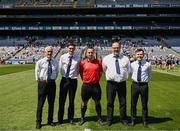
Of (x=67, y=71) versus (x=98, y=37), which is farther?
(x=98, y=37)

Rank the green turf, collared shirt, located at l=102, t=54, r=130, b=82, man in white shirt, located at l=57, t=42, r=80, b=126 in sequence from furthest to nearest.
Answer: man in white shirt, located at l=57, t=42, r=80, b=126, collared shirt, located at l=102, t=54, r=130, b=82, the green turf

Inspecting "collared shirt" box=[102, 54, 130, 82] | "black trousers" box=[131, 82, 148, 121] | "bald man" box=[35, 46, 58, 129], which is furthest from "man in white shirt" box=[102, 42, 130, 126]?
"bald man" box=[35, 46, 58, 129]

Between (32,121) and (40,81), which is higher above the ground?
(40,81)

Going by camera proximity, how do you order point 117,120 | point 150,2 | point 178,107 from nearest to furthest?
point 117,120 < point 178,107 < point 150,2

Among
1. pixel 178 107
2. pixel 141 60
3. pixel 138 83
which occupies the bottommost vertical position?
pixel 178 107

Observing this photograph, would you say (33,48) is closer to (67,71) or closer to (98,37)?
(98,37)

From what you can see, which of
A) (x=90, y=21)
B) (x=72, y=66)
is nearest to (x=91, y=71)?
(x=72, y=66)

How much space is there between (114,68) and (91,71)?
2.23 feet

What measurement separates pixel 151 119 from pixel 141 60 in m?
2.08

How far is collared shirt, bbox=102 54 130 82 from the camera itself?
1033 cm

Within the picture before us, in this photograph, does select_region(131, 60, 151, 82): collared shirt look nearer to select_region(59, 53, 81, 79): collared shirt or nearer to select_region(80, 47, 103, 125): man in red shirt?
select_region(80, 47, 103, 125): man in red shirt

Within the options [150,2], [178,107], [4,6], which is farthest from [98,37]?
[178,107]

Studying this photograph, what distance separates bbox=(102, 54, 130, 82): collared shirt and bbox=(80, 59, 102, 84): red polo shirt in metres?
0.23

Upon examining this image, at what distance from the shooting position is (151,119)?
1138 cm
